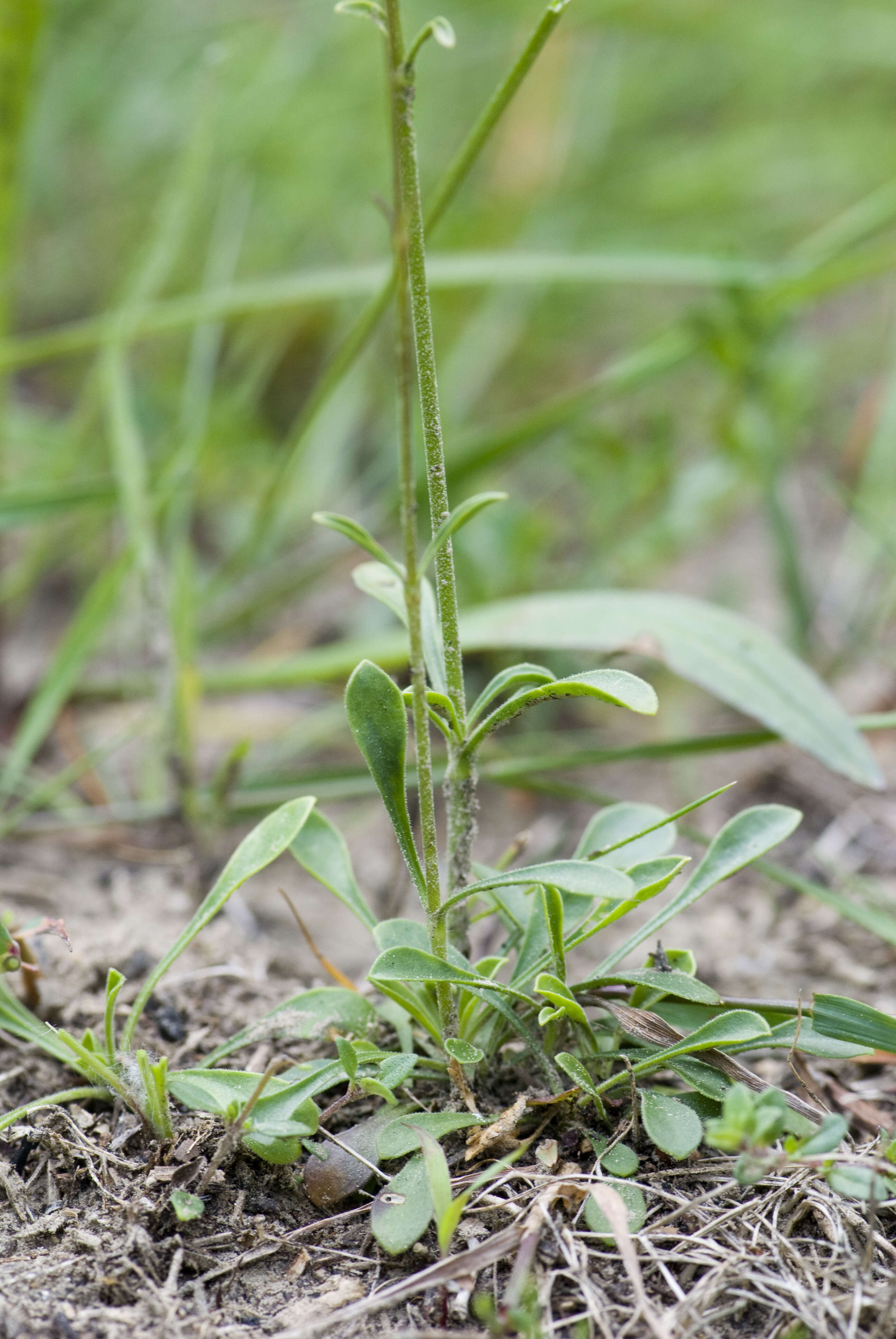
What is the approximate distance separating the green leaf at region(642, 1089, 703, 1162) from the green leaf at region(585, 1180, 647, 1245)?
0.04m

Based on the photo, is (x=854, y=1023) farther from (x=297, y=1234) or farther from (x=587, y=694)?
(x=297, y=1234)

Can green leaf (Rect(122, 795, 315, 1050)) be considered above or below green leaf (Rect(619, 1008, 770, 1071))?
above

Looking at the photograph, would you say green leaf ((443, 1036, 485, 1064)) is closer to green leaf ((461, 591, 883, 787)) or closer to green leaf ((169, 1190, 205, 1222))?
green leaf ((169, 1190, 205, 1222))

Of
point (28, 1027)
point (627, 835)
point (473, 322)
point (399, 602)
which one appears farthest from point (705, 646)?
point (473, 322)

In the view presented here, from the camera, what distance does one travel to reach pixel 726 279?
4.73 feet

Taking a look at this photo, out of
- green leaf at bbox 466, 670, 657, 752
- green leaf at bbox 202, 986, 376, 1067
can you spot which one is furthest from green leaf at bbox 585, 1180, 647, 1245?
green leaf at bbox 466, 670, 657, 752

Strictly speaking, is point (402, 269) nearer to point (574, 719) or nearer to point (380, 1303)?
point (380, 1303)

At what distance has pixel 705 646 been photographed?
110 cm

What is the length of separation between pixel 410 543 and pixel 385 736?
160mm

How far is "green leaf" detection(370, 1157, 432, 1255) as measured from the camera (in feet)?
2.15

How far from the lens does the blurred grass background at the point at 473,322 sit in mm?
1572

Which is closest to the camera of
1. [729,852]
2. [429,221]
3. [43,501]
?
[729,852]

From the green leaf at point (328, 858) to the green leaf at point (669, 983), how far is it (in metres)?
0.21

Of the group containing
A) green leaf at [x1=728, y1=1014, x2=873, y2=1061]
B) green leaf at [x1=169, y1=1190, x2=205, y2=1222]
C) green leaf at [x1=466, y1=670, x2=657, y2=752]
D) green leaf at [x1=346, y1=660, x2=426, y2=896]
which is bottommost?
green leaf at [x1=169, y1=1190, x2=205, y2=1222]
